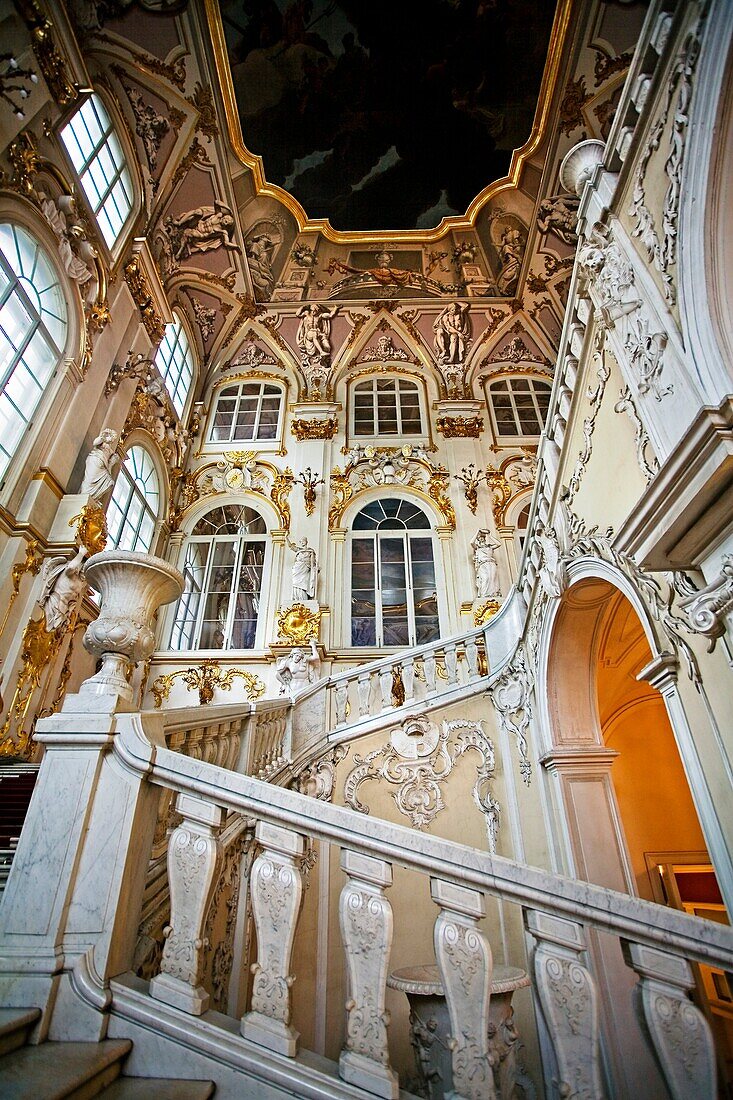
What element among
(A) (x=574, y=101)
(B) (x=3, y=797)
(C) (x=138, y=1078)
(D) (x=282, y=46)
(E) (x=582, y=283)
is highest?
(D) (x=282, y=46)

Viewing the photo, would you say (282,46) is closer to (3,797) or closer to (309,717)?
(309,717)

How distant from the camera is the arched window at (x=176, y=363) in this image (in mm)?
11602

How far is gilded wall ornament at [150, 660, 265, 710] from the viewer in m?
9.16

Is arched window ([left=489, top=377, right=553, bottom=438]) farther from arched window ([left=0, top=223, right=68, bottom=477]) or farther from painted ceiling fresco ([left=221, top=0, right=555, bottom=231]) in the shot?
arched window ([left=0, top=223, right=68, bottom=477])

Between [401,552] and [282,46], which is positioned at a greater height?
[282,46]

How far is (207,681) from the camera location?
9.26 meters

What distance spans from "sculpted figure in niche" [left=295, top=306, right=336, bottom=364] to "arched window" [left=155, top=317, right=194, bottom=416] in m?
2.65

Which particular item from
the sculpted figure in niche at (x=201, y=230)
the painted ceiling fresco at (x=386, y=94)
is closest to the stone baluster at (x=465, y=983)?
Answer: the sculpted figure in niche at (x=201, y=230)

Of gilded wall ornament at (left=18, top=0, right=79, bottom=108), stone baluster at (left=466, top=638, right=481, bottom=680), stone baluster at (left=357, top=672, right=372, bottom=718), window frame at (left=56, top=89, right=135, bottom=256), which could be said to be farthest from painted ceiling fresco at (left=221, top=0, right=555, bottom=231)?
stone baluster at (left=357, top=672, right=372, bottom=718)

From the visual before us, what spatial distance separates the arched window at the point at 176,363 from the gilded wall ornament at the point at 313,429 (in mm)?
2575

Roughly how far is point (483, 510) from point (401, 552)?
72.5 inches

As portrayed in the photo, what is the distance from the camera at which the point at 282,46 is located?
34.5ft

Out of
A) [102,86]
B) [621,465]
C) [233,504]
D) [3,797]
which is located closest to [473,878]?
[621,465]

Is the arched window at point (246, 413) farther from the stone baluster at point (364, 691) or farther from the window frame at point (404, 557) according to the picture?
the stone baluster at point (364, 691)
